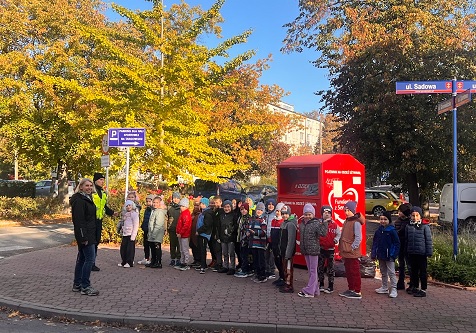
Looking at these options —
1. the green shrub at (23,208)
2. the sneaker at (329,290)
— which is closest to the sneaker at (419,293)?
the sneaker at (329,290)

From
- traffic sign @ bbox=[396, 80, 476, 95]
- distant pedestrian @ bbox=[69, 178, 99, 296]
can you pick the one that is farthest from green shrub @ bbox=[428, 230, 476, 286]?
distant pedestrian @ bbox=[69, 178, 99, 296]

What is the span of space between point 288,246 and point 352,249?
1.02 m

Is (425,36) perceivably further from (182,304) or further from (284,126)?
(284,126)

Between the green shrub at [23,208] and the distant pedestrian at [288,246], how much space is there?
52.5 ft

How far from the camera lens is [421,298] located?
689cm

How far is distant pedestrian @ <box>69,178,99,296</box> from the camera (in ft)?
22.2

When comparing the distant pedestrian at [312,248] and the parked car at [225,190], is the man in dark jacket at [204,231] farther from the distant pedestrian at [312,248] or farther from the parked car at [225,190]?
the parked car at [225,190]

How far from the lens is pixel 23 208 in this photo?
19.7 m

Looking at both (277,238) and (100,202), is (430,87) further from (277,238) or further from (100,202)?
(100,202)

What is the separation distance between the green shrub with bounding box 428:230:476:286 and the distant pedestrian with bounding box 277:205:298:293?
113 inches

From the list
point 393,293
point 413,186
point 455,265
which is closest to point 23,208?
point 413,186

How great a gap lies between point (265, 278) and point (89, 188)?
3438mm

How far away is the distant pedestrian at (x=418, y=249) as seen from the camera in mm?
7000

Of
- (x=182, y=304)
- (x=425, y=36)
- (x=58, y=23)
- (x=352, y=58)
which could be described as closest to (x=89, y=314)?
(x=182, y=304)
